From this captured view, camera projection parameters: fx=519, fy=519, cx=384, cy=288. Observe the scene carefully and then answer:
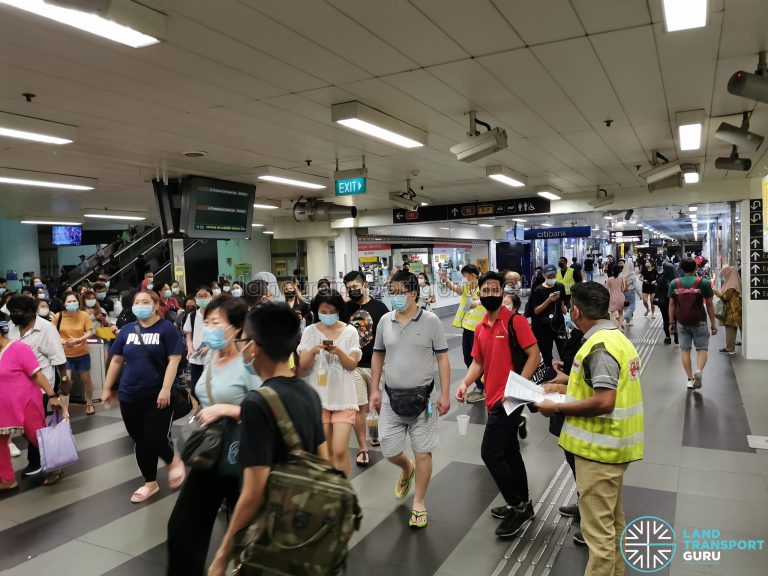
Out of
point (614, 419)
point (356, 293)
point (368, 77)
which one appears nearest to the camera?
point (614, 419)

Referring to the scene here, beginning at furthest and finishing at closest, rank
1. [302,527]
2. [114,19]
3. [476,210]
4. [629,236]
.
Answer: [629,236]
[476,210]
[114,19]
[302,527]

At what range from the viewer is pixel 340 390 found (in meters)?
3.77

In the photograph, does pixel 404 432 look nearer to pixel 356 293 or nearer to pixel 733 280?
pixel 356 293

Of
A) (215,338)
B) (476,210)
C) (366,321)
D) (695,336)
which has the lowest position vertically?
(695,336)

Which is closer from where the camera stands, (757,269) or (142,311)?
(142,311)

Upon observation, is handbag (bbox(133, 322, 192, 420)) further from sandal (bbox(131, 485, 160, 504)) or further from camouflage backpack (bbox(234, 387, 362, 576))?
camouflage backpack (bbox(234, 387, 362, 576))

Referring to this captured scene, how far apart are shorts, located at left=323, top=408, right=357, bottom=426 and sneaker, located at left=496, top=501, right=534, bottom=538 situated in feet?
3.99

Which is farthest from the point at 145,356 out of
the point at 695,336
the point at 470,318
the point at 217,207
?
the point at 695,336

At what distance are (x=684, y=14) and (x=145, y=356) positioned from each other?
171 inches

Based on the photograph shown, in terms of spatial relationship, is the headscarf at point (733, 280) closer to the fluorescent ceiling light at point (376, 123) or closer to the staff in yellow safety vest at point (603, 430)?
the fluorescent ceiling light at point (376, 123)

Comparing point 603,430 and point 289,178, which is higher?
point 289,178

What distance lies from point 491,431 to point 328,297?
1505 millimetres

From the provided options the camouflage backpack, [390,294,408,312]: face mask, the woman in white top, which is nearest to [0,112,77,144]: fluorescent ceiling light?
the woman in white top

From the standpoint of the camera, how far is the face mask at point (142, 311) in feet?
13.4
